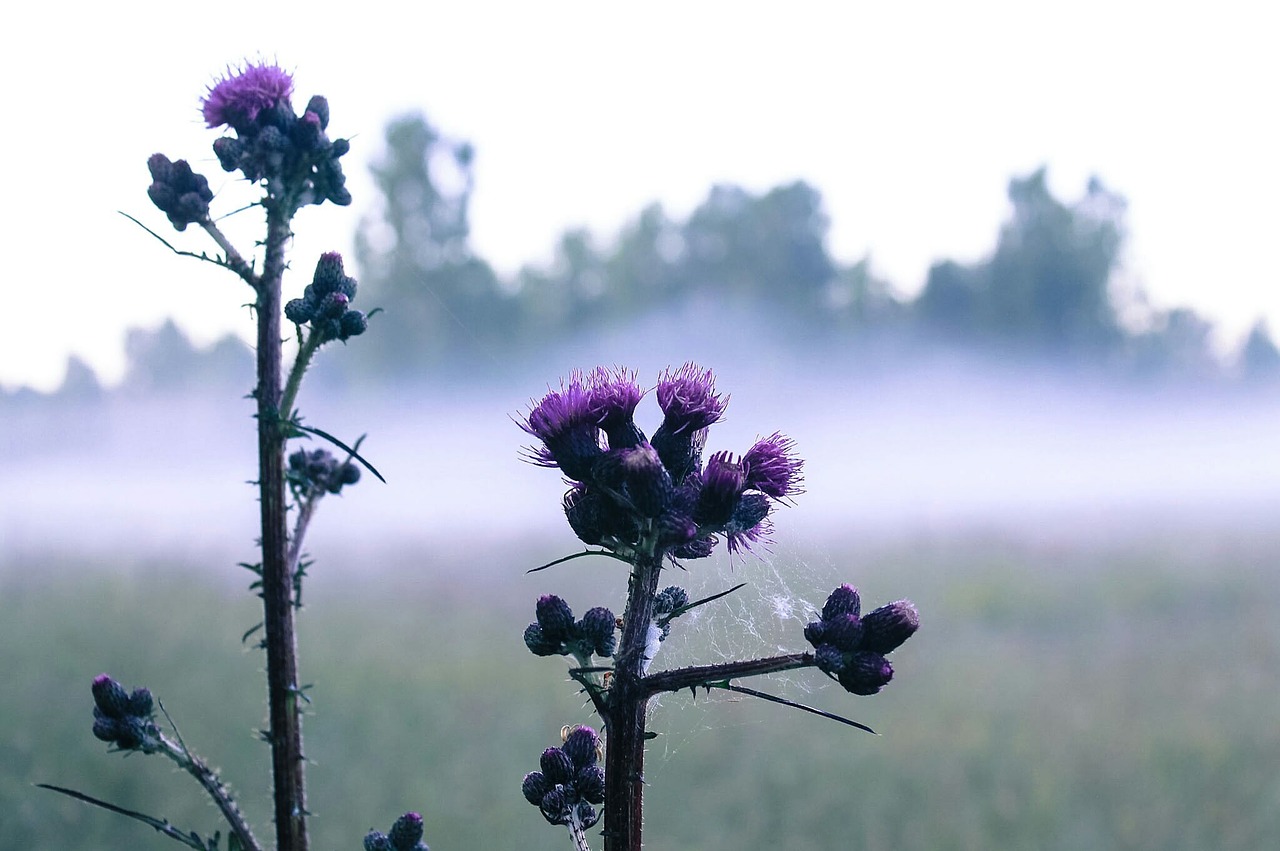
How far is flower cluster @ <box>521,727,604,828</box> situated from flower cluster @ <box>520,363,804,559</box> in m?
0.28

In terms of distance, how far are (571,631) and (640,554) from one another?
0.63 ft

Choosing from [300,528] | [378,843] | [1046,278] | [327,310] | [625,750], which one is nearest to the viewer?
[625,750]

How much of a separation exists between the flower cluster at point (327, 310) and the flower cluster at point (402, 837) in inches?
27.5

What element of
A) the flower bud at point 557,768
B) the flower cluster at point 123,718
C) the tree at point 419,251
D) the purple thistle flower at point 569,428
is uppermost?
the tree at point 419,251

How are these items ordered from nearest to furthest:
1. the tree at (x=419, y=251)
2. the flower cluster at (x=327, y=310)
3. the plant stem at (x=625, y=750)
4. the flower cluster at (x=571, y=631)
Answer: the plant stem at (x=625, y=750), the flower cluster at (x=571, y=631), the flower cluster at (x=327, y=310), the tree at (x=419, y=251)

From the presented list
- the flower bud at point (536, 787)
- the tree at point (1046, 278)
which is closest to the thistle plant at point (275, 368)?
the flower bud at point (536, 787)

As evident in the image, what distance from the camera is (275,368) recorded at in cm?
138

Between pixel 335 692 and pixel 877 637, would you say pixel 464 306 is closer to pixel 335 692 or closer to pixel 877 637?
pixel 335 692

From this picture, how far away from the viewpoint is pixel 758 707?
34.2 feet

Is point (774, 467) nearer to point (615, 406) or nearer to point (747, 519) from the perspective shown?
point (747, 519)

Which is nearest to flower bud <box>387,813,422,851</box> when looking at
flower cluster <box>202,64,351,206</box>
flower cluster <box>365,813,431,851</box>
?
flower cluster <box>365,813,431,851</box>

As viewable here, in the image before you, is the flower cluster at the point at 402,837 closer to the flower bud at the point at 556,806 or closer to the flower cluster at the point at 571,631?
the flower bud at the point at 556,806

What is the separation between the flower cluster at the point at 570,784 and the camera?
1227mm

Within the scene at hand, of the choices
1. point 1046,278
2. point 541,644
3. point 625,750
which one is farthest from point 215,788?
point 1046,278
